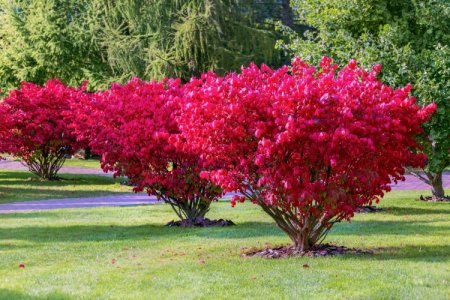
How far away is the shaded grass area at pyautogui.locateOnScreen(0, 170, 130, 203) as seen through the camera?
21.7m

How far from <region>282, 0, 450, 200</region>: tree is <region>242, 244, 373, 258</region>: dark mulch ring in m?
7.34

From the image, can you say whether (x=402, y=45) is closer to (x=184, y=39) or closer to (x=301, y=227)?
(x=301, y=227)

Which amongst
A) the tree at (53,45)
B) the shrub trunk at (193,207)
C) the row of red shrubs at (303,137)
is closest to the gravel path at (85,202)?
the shrub trunk at (193,207)

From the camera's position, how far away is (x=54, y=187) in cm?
2442

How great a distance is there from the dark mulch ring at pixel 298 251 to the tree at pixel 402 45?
734 centimetres

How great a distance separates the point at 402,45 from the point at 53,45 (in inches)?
790

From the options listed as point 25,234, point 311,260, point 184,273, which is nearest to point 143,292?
point 184,273

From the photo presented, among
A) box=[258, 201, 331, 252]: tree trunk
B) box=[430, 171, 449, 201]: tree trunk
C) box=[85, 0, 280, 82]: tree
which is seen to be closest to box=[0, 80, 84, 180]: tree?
box=[85, 0, 280, 82]: tree

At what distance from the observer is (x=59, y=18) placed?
34969 mm

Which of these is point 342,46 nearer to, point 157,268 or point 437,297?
point 157,268

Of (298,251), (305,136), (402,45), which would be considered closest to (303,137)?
(305,136)

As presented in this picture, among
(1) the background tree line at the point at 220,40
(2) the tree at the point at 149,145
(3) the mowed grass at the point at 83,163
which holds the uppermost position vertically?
(1) the background tree line at the point at 220,40

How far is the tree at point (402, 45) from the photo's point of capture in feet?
55.8

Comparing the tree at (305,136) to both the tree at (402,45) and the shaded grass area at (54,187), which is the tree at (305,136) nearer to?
the tree at (402,45)
